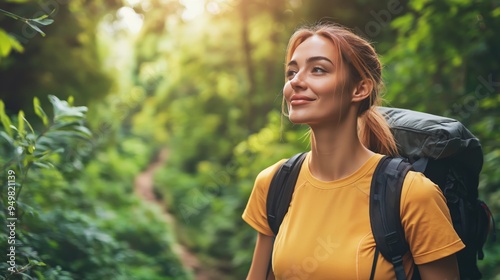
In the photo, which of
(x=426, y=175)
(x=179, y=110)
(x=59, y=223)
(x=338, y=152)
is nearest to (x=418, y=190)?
(x=426, y=175)

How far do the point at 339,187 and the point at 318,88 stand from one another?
426mm

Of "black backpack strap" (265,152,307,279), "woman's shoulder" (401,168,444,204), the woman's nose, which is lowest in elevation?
"woman's shoulder" (401,168,444,204)

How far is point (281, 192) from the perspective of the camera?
2.38 m

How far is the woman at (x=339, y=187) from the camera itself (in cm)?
196

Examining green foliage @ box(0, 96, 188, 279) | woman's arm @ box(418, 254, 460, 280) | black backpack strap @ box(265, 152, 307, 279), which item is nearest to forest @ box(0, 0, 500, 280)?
green foliage @ box(0, 96, 188, 279)

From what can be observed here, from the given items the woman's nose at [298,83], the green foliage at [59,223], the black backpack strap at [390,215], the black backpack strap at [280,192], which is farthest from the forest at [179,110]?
the black backpack strap at [390,215]

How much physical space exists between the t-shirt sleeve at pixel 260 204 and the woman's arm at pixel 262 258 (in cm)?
4

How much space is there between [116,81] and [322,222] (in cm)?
1161

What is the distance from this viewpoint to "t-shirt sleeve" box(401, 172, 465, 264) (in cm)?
193

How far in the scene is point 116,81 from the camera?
1304 cm

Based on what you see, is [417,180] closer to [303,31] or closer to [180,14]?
[303,31]

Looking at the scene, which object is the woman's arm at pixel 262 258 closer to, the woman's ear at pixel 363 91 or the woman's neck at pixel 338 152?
the woman's neck at pixel 338 152

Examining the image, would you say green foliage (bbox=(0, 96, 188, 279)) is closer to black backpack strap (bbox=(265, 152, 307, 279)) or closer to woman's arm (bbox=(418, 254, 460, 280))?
black backpack strap (bbox=(265, 152, 307, 279))

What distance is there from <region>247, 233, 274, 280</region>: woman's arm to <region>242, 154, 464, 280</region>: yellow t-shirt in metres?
0.16
